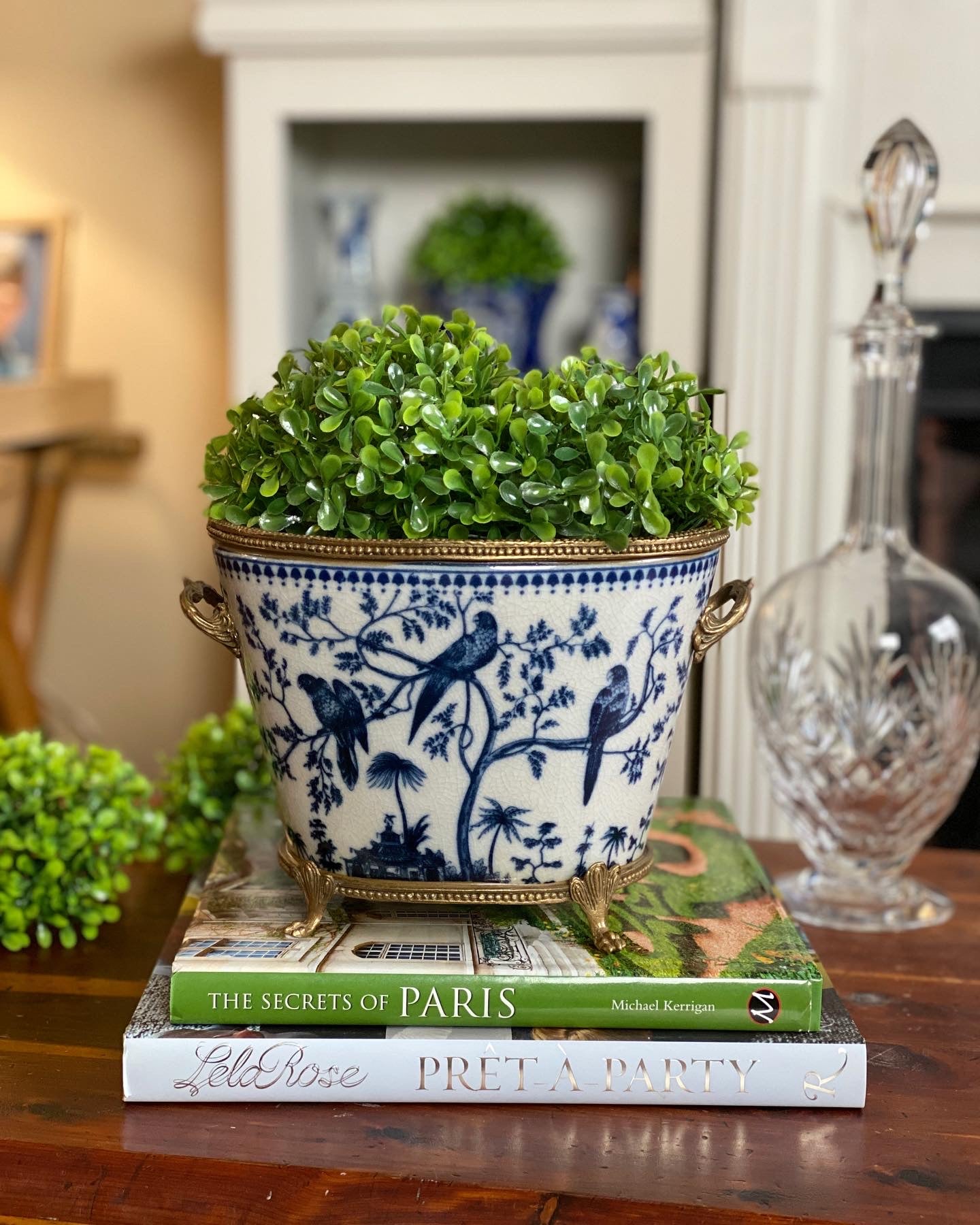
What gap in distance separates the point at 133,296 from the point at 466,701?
5.82 ft

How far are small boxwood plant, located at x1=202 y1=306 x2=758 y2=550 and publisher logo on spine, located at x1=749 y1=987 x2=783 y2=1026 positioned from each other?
19 cm

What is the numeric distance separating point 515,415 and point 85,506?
179 centimetres

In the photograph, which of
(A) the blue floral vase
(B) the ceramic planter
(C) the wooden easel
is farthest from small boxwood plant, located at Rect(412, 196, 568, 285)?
(B) the ceramic planter

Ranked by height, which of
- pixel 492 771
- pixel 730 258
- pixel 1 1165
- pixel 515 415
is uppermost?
pixel 730 258

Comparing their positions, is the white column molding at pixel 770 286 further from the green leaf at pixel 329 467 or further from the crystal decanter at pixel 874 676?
the green leaf at pixel 329 467

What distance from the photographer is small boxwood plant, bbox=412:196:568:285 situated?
188 centimetres

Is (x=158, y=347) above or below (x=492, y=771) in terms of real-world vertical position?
above

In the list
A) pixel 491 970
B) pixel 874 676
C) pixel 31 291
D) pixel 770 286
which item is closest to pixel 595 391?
pixel 491 970

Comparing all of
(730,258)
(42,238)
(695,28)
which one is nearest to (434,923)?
(730,258)

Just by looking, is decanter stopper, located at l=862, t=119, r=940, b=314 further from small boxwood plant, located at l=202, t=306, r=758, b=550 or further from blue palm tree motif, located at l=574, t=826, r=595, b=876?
blue palm tree motif, located at l=574, t=826, r=595, b=876

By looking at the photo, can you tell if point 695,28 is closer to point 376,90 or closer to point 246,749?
point 376,90

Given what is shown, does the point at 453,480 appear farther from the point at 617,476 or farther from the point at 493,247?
the point at 493,247

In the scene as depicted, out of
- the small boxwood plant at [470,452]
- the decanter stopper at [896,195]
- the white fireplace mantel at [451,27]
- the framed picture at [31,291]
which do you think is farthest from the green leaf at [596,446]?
the framed picture at [31,291]

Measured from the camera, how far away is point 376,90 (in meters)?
1.75
